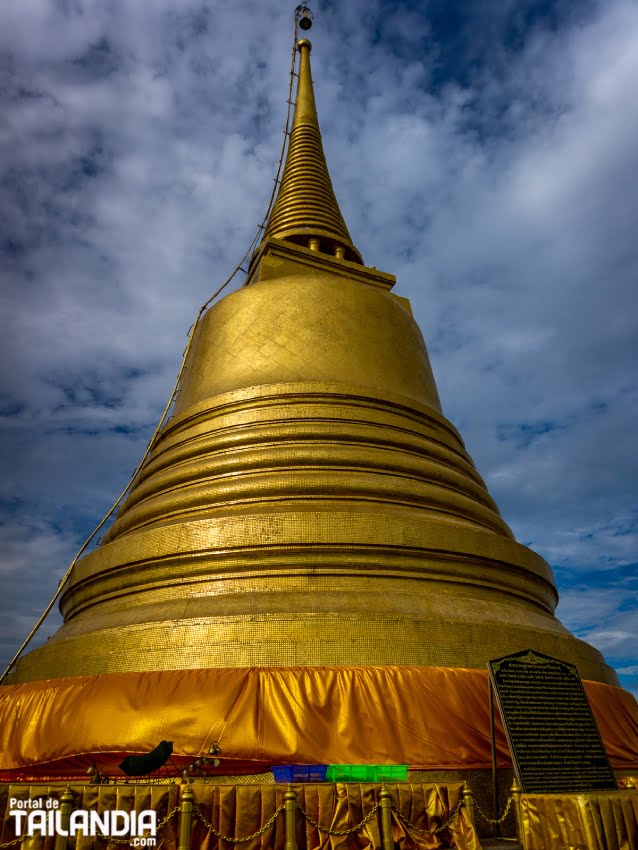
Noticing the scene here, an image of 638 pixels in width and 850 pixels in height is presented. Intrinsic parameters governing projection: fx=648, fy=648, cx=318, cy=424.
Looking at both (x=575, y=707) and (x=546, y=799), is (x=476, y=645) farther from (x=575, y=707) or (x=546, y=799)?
(x=546, y=799)

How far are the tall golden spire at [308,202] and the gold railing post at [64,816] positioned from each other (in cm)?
1058

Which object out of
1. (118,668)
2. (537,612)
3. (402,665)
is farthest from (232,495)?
(537,612)

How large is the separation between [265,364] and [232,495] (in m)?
2.54

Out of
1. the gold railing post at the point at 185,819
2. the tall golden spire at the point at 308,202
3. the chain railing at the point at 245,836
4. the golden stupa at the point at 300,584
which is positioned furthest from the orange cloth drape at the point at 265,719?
the tall golden spire at the point at 308,202

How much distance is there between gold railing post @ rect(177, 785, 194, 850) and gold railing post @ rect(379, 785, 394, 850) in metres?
1.02

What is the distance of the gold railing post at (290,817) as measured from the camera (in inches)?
132

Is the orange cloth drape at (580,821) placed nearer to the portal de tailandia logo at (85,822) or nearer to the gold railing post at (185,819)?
the gold railing post at (185,819)

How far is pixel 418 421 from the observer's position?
8703 mm

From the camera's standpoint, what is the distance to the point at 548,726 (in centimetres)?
455

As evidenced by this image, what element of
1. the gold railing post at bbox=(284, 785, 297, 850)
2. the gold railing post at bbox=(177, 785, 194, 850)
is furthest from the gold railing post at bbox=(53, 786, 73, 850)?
the gold railing post at bbox=(284, 785, 297, 850)

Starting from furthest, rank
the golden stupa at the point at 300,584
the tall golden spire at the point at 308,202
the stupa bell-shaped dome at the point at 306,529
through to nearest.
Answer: the tall golden spire at the point at 308,202
the stupa bell-shaped dome at the point at 306,529
the golden stupa at the point at 300,584

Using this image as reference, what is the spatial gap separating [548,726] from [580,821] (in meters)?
0.92

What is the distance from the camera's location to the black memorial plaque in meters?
4.29

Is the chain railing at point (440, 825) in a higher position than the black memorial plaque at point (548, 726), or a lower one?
lower
